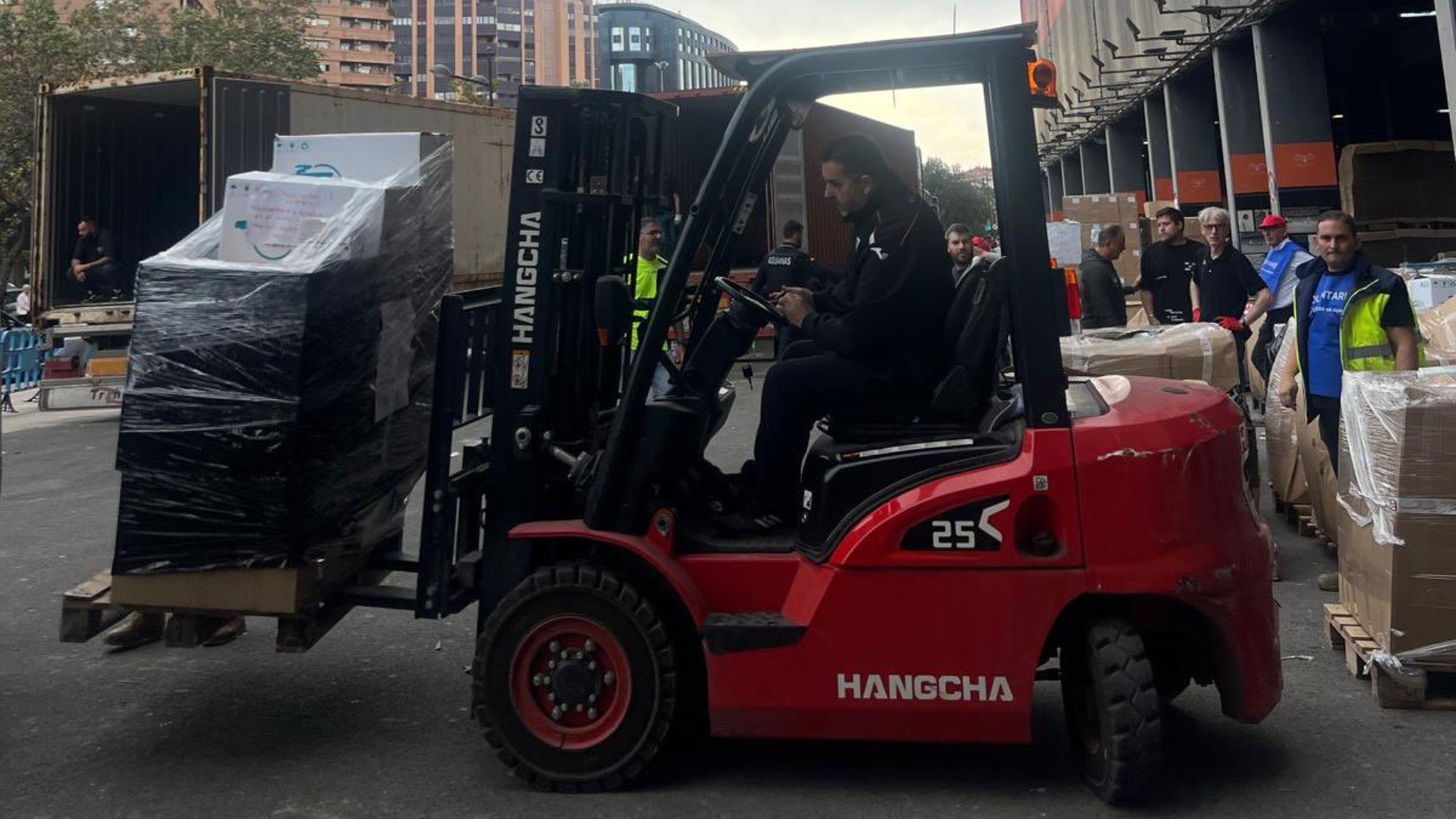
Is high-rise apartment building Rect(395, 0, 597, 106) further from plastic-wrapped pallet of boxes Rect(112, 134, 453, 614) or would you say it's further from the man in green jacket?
plastic-wrapped pallet of boxes Rect(112, 134, 453, 614)

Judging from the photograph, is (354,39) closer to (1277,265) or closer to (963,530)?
(1277,265)

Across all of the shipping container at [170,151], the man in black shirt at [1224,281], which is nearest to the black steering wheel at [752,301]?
the man in black shirt at [1224,281]

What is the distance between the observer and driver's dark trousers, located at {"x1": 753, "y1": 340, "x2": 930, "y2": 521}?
394cm

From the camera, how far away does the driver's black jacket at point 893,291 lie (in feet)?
12.7

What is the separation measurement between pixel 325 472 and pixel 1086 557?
251 centimetres

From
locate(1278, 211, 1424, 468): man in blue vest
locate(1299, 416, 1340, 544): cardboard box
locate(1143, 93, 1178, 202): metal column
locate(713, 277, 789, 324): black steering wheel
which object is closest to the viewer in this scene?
locate(713, 277, 789, 324): black steering wheel

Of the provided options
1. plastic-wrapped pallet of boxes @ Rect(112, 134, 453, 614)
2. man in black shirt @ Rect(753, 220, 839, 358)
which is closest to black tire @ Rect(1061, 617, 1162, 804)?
plastic-wrapped pallet of boxes @ Rect(112, 134, 453, 614)

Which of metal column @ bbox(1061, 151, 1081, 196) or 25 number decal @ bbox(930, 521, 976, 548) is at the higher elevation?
metal column @ bbox(1061, 151, 1081, 196)

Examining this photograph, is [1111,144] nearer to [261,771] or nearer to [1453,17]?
[1453,17]

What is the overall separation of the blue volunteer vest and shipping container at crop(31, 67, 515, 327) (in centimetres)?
1034

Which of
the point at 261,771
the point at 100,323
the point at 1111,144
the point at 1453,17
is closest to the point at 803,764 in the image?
the point at 261,771

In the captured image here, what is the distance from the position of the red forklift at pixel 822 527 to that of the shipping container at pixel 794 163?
46cm

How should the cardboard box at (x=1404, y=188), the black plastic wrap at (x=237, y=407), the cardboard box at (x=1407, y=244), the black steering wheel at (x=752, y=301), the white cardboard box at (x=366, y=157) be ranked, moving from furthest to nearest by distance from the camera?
1. the cardboard box at (x=1404, y=188)
2. the cardboard box at (x=1407, y=244)
3. the white cardboard box at (x=366, y=157)
4. the black steering wheel at (x=752, y=301)
5. the black plastic wrap at (x=237, y=407)

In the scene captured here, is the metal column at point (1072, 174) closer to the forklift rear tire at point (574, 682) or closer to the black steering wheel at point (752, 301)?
the black steering wheel at point (752, 301)
